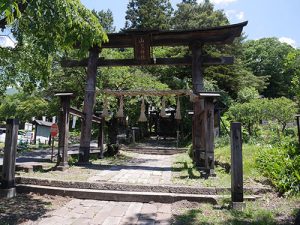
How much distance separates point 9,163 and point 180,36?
22.5 ft

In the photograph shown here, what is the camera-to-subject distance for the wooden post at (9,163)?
19.0 feet

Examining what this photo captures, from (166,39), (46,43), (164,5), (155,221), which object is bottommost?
(155,221)

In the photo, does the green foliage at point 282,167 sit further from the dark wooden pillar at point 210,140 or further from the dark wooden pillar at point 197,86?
the dark wooden pillar at point 197,86

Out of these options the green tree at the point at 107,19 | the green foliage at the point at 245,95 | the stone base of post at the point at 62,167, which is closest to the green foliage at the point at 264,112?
the green foliage at the point at 245,95

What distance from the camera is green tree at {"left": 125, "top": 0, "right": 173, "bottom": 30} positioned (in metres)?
38.6

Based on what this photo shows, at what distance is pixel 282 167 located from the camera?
6.59 metres

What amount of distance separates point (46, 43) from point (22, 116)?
2638 cm

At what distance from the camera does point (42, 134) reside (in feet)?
91.1

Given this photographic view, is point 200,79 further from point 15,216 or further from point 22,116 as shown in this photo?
point 22,116

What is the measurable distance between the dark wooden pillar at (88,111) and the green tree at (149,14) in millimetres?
28250

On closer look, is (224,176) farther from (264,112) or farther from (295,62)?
(264,112)

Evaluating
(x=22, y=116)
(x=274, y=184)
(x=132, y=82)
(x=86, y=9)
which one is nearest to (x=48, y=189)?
(x=86, y=9)

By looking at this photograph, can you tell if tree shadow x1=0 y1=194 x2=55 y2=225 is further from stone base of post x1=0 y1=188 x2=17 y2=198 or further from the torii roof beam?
the torii roof beam

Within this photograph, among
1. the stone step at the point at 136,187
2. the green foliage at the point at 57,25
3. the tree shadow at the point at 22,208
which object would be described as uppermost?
the green foliage at the point at 57,25
